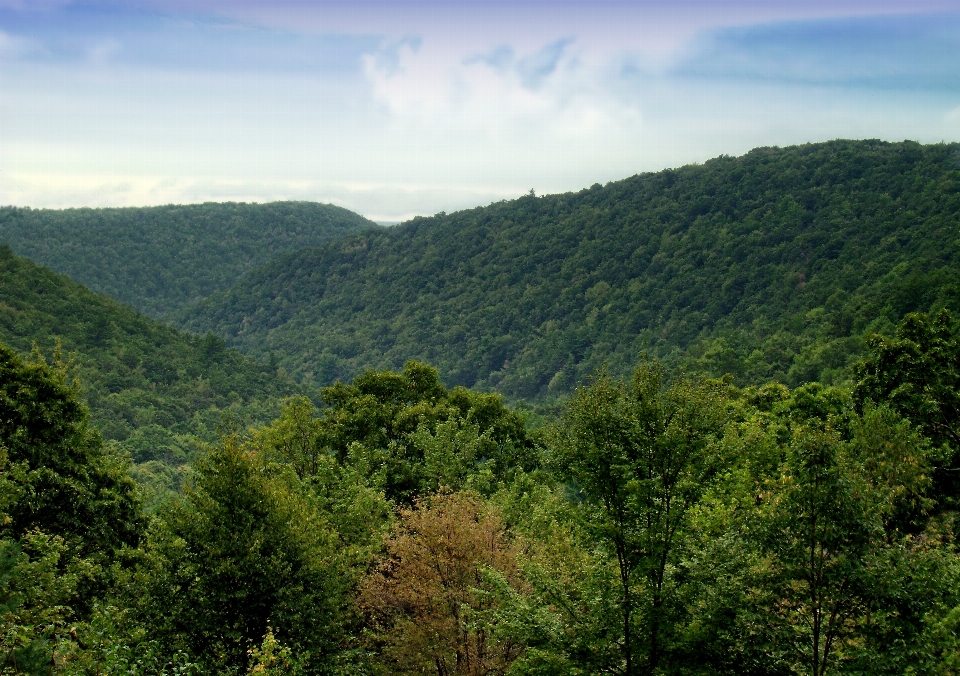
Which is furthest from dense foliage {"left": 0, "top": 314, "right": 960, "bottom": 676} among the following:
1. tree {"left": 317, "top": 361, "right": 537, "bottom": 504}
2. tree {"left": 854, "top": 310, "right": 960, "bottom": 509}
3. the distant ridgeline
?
the distant ridgeline

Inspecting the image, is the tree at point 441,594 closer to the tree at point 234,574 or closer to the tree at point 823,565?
the tree at point 234,574

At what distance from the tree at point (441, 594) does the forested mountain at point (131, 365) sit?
53.1 m

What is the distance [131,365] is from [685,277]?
98180 millimetres

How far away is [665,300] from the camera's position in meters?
146

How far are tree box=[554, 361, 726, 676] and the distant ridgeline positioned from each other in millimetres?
64898

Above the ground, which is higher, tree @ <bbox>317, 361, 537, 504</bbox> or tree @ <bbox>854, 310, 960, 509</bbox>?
tree @ <bbox>854, 310, 960, 509</bbox>

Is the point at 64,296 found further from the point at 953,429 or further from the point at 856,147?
the point at 856,147

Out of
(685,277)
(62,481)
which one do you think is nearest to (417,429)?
(62,481)

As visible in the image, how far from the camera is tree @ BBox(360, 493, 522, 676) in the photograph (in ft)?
58.7

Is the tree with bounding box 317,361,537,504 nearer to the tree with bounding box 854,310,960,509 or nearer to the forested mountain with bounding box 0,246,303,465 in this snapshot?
the tree with bounding box 854,310,960,509

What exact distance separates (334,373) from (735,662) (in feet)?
543

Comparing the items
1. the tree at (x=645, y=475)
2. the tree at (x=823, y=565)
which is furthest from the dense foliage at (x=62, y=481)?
the tree at (x=823, y=565)

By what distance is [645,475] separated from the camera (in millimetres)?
13516

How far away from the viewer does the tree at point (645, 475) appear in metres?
13.2
